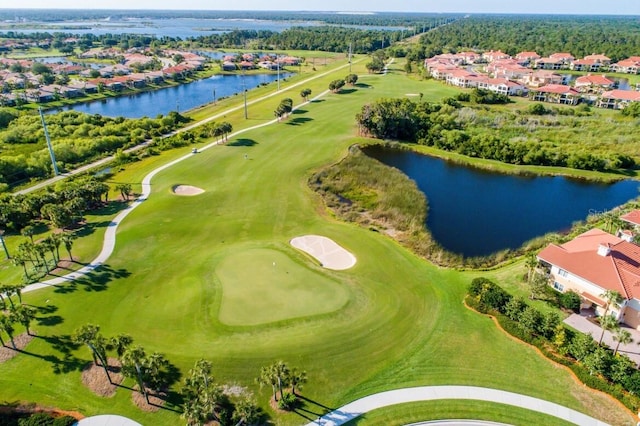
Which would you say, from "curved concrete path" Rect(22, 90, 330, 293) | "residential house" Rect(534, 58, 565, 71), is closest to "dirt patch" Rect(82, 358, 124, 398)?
"curved concrete path" Rect(22, 90, 330, 293)

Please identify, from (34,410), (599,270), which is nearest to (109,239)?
(34,410)

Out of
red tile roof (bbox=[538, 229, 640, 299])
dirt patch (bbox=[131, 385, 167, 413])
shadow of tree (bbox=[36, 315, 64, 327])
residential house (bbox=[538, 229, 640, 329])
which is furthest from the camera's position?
red tile roof (bbox=[538, 229, 640, 299])

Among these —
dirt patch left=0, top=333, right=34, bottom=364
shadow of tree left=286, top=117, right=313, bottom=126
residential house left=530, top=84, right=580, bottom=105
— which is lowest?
dirt patch left=0, top=333, right=34, bottom=364

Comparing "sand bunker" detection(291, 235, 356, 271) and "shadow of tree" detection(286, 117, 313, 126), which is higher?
"shadow of tree" detection(286, 117, 313, 126)

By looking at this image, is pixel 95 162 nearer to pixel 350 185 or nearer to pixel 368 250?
pixel 350 185

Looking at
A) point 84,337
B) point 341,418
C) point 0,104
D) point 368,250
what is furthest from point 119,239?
point 0,104

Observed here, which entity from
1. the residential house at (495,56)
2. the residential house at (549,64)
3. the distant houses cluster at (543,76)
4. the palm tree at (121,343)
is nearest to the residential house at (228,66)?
the distant houses cluster at (543,76)

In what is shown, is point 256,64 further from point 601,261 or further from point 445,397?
point 445,397

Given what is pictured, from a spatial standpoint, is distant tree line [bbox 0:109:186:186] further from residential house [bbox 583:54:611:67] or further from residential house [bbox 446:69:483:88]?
residential house [bbox 583:54:611:67]
